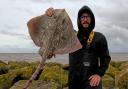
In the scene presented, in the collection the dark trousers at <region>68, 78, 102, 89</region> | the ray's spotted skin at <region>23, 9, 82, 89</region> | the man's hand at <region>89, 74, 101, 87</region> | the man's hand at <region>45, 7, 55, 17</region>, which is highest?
the man's hand at <region>45, 7, 55, 17</region>

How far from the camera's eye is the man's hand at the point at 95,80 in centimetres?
671

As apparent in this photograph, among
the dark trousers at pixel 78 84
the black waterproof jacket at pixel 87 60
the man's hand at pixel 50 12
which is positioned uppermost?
the man's hand at pixel 50 12

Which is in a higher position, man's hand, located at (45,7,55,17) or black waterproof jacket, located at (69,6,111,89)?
man's hand, located at (45,7,55,17)

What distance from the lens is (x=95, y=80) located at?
22.1 ft

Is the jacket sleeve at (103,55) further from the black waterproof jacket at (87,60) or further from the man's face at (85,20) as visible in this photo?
the man's face at (85,20)

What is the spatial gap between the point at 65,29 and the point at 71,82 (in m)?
1.11

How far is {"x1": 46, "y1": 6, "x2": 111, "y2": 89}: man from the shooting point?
6.90 meters

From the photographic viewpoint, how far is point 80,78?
6957 mm

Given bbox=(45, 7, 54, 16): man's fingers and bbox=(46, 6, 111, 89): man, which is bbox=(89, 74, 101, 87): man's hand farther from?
bbox=(45, 7, 54, 16): man's fingers

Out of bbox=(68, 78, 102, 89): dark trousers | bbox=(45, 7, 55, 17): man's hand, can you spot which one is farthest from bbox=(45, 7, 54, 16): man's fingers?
bbox=(68, 78, 102, 89): dark trousers

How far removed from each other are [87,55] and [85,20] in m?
0.65

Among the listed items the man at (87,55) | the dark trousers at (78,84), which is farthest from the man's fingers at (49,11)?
the dark trousers at (78,84)

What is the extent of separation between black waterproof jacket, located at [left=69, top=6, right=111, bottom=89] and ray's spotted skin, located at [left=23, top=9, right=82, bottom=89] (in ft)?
1.69

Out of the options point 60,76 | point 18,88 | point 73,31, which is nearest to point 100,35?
point 73,31
